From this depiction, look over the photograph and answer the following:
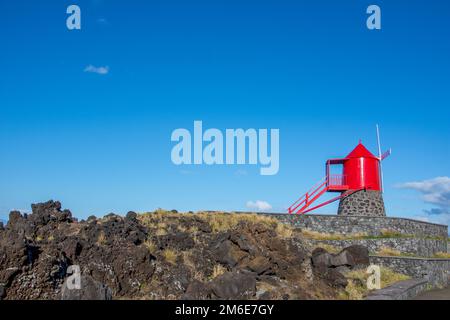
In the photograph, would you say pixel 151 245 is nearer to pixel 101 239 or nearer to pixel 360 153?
pixel 101 239

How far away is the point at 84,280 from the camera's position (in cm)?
1268

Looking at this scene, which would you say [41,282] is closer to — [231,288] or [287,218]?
[231,288]

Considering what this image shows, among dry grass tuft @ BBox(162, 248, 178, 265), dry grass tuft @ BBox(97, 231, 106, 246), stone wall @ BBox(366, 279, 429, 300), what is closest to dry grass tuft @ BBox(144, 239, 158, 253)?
dry grass tuft @ BBox(162, 248, 178, 265)

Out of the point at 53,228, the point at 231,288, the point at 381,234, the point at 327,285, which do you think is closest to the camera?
the point at 231,288

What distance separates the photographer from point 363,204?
1309 inches

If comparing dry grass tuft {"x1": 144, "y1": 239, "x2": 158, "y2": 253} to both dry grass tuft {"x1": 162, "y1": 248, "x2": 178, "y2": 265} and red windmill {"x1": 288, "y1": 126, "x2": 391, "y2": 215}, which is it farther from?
red windmill {"x1": 288, "y1": 126, "x2": 391, "y2": 215}

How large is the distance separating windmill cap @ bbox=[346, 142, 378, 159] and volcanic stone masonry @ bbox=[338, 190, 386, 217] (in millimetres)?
2716

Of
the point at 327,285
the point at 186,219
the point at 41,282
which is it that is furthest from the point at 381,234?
the point at 41,282

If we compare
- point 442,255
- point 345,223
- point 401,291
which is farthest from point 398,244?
point 401,291

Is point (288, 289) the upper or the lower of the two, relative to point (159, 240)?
lower

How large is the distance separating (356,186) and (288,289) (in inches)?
734

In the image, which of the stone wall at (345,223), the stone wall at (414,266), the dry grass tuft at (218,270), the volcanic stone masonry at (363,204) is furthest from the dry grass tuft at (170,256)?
the volcanic stone masonry at (363,204)

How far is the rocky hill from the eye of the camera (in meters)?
13.5
